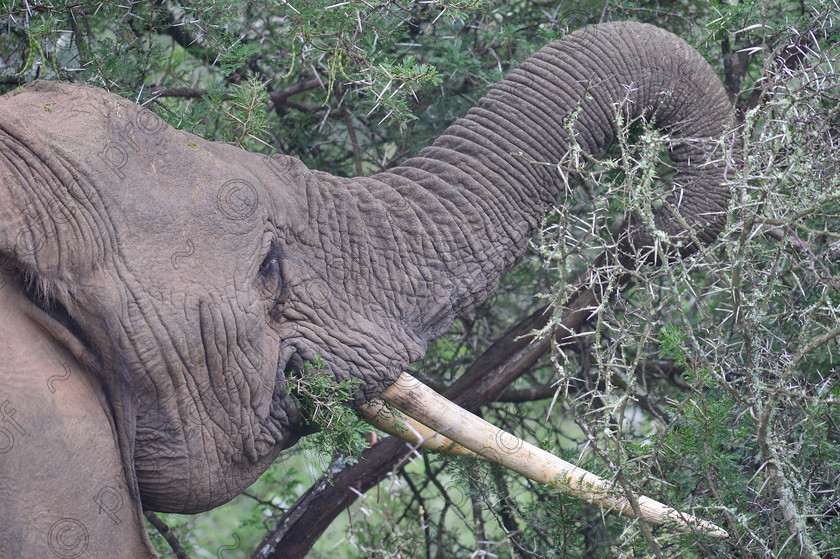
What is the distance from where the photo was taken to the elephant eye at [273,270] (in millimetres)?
2459

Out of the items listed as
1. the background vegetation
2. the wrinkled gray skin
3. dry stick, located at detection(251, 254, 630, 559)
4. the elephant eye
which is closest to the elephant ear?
the wrinkled gray skin

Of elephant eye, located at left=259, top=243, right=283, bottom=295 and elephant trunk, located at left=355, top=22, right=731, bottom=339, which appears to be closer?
elephant eye, located at left=259, top=243, right=283, bottom=295

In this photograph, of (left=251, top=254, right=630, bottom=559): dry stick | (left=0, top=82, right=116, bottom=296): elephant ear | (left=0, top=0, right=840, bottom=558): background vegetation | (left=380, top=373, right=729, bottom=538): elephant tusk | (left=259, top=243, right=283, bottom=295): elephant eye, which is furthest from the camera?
(left=251, top=254, right=630, bottom=559): dry stick

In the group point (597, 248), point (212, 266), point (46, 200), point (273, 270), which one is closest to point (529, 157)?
point (597, 248)

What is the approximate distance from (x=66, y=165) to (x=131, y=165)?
15 cm

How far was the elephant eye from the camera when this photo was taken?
8.07ft

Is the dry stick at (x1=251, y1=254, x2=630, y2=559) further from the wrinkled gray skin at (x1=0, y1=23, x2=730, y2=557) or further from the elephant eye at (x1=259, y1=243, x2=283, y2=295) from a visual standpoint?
the elephant eye at (x1=259, y1=243, x2=283, y2=295)

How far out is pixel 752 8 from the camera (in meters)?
3.25

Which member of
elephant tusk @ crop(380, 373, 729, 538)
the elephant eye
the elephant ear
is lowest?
elephant tusk @ crop(380, 373, 729, 538)

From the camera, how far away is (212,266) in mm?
2301

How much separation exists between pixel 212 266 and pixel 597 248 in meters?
0.98

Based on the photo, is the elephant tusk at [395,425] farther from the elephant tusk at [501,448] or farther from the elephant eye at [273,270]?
the elephant eye at [273,270]

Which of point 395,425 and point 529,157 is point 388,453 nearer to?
point 395,425

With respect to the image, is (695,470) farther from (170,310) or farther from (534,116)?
(170,310)
